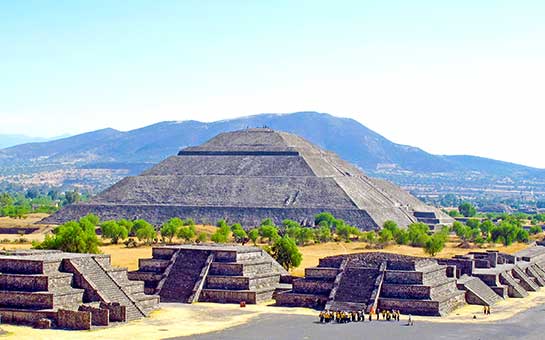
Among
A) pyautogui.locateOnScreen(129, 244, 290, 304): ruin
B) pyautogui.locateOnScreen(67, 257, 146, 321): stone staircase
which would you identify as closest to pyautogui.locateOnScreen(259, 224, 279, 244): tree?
pyautogui.locateOnScreen(129, 244, 290, 304): ruin

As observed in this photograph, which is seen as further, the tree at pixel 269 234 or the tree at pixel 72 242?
the tree at pixel 269 234

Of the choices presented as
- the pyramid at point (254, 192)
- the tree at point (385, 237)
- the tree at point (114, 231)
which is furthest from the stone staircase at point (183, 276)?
the pyramid at point (254, 192)

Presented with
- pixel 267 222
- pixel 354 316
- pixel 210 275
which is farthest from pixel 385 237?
pixel 354 316

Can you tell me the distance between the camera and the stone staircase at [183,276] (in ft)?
230

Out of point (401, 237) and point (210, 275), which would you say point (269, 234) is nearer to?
point (401, 237)

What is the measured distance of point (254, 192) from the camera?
164 m

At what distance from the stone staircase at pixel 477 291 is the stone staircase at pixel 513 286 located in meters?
3.17

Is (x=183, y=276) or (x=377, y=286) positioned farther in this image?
(x=183, y=276)

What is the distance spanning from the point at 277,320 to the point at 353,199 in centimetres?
9826

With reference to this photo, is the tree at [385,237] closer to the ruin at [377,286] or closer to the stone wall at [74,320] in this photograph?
the ruin at [377,286]

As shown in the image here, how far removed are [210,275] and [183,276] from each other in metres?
1.97

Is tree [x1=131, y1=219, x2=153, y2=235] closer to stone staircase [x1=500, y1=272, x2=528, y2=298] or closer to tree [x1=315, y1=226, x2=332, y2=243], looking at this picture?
tree [x1=315, y1=226, x2=332, y2=243]

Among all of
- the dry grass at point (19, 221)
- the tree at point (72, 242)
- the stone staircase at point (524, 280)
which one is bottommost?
the stone staircase at point (524, 280)

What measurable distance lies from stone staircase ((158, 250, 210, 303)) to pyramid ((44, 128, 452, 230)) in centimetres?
7564
